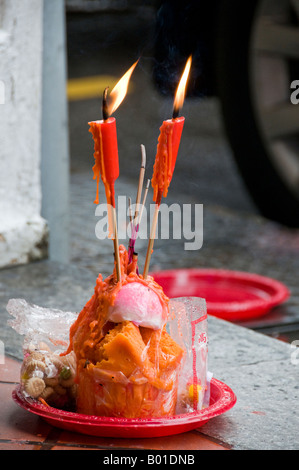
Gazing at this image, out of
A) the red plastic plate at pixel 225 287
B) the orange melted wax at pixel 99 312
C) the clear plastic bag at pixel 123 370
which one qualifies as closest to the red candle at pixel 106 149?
the orange melted wax at pixel 99 312

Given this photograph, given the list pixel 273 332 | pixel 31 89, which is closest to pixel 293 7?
pixel 31 89

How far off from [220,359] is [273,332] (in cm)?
73

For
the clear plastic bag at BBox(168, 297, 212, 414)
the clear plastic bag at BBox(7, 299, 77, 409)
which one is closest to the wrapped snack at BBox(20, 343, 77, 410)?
the clear plastic bag at BBox(7, 299, 77, 409)

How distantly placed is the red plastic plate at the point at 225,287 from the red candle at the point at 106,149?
1.60 metres

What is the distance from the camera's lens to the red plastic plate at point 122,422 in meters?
1.79

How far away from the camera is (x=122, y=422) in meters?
1.80

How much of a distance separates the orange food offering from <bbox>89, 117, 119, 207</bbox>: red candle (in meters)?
0.19

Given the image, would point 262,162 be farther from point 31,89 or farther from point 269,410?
point 269,410

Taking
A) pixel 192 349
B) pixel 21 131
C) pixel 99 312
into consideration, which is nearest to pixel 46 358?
pixel 99 312

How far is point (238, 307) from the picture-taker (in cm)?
326

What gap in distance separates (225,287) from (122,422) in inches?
77.1

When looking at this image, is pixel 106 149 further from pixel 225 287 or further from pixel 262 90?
pixel 262 90

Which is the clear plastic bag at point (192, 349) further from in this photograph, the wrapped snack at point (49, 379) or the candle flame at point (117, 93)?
the candle flame at point (117, 93)

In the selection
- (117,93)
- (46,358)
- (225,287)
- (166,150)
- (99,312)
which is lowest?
(225,287)
